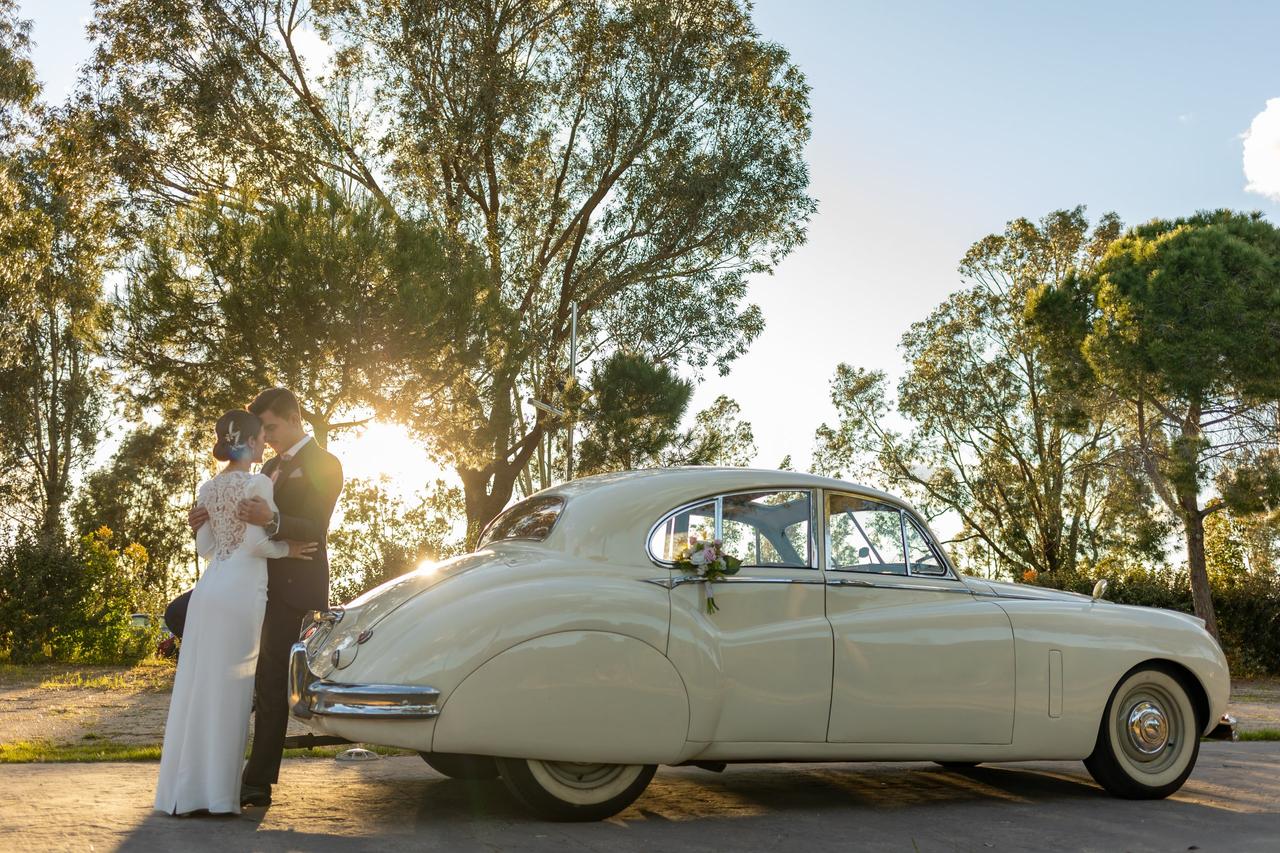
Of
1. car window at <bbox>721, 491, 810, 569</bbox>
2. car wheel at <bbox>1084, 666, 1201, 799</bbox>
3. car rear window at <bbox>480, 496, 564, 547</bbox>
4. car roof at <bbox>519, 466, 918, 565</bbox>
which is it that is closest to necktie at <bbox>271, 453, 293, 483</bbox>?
car rear window at <bbox>480, 496, 564, 547</bbox>

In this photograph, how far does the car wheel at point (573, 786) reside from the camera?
5.21 m

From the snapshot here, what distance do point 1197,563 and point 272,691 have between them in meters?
20.5

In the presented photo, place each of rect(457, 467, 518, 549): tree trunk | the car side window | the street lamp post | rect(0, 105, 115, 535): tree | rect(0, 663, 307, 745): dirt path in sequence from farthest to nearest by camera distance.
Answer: the street lamp post, rect(457, 467, 518, 549): tree trunk, rect(0, 105, 115, 535): tree, rect(0, 663, 307, 745): dirt path, the car side window

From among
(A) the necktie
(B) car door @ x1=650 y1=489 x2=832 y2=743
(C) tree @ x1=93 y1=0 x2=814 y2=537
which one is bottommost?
(B) car door @ x1=650 y1=489 x2=832 y2=743

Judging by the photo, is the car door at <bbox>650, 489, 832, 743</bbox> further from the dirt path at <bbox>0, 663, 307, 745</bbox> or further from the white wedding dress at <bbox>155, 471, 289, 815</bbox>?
the dirt path at <bbox>0, 663, 307, 745</bbox>

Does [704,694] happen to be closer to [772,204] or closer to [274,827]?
[274,827]

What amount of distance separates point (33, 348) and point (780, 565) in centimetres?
3461

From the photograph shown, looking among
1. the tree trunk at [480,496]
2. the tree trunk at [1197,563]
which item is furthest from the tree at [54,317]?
the tree trunk at [1197,563]

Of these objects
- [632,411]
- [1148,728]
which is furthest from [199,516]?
[632,411]

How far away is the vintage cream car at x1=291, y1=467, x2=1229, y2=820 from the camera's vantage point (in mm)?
5043

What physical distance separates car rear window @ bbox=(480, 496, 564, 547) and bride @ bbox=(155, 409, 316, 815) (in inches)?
42.0

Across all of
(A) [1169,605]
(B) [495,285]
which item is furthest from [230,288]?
(A) [1169,605]

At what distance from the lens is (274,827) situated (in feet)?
16.5

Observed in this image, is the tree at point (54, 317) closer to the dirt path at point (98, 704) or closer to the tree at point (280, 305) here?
the tree at point (280, 305)
